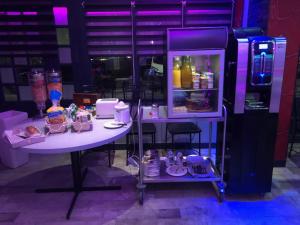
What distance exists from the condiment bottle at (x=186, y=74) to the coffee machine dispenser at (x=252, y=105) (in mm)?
362

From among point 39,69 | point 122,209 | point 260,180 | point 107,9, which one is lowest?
point 122,209

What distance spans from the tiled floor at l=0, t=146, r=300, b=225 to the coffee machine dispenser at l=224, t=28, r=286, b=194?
0.79 ft

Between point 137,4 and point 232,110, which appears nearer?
point 232,110

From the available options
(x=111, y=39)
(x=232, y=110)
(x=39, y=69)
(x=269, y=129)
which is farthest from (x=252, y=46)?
(x=39, y=69)

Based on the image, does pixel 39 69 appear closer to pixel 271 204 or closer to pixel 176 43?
pixel 176 43

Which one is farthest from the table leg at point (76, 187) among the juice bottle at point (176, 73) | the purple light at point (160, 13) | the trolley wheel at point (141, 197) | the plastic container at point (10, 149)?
the purple light at point (160, 13)

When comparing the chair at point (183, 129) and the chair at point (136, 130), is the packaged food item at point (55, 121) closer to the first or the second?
the chair at point (136, 130)

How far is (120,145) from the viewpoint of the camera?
12.6ft

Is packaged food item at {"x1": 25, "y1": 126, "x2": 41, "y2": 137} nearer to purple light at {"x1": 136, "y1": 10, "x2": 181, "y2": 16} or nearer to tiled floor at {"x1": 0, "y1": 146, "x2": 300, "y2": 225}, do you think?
tiled floor at {"x1": 0, "y1": 146, "x2": 300, "y2": 225}

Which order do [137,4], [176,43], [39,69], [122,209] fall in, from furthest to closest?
[39,69]
[137,4]
[122,209]
[176,43]

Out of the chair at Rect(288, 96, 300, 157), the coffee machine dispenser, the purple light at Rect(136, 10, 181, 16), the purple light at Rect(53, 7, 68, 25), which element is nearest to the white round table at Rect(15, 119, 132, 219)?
the coffee machine dispenser

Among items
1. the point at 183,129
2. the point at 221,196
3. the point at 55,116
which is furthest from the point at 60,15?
the point at 221,196

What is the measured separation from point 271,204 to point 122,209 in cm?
142

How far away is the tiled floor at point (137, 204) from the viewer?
90.8 inches
